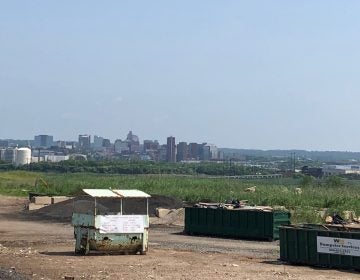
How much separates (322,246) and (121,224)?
701 centimetres

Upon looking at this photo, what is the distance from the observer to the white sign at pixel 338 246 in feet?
70.6

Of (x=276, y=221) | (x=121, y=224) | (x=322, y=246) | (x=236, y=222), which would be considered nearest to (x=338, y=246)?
(x=322, y=246)

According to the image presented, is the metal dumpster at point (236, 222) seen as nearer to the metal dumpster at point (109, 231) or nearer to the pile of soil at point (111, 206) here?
the metal dumpster at point (109, 231)

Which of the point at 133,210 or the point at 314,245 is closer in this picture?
the point at 314,245

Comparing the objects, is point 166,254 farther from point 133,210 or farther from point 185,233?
point 133,210

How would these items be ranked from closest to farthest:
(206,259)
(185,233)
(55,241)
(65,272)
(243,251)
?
1. (65,272)
2. (206,259)
3. (243,251)
4. (55,241)
5. (185,233)

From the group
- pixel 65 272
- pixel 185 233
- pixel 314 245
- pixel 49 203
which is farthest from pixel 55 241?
pixel 49 203

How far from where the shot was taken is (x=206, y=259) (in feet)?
83.0

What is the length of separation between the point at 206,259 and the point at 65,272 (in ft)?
19.8

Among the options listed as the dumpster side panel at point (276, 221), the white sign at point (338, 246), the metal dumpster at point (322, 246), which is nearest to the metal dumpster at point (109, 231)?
the metal dumpster at point (322, 246)

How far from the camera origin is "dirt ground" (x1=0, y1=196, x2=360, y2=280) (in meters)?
Answer: 20.6

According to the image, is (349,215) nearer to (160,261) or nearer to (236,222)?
(236,222)

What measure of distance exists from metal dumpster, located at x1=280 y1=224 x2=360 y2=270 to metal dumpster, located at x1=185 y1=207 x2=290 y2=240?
9.31 m

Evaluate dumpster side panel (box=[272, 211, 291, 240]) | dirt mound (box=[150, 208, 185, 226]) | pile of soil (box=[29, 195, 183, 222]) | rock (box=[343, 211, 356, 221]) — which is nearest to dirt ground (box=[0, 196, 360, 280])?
dumpster side panel (box=[272, 211, 291, 240])
